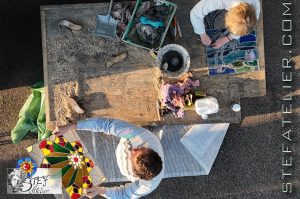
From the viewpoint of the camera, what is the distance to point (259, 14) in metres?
2.82

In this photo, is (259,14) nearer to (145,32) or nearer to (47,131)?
(145,32)

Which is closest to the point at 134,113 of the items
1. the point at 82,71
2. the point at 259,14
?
the point at 82,71

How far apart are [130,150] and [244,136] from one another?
1635 millimetres

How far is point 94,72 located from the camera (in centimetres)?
284

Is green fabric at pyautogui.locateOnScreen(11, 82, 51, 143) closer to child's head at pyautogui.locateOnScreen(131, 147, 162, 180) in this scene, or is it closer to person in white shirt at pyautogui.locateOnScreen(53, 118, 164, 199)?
person in white shirt at pyautogui.locateOnScreen(53, 118, 164, 199)

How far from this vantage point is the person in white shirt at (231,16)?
2.52m

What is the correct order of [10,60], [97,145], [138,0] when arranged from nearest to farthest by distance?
[138,0] < [97,145] < [10,60]

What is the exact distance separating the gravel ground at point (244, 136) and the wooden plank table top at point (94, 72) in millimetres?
909

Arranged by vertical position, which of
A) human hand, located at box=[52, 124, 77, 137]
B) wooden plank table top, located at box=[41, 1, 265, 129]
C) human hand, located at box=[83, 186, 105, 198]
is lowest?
human hand, located at box=[83, 186, 105, 198]

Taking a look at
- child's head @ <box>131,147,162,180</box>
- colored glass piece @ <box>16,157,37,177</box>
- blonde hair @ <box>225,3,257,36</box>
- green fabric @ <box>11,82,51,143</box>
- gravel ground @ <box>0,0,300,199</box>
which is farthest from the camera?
gravel ground @ <box>0,0,300,199</box>

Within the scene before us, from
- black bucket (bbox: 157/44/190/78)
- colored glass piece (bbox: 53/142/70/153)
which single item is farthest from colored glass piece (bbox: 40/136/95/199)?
black bucket (bbox: 157/44/190/78)

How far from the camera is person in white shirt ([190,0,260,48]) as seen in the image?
2.52 meters

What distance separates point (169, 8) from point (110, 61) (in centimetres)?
59

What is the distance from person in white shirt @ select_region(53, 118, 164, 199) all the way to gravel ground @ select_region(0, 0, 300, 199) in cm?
119
